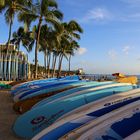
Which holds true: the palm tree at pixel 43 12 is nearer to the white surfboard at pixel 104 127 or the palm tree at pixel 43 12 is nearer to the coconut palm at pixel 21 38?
the coconut palm at pixel 21 38

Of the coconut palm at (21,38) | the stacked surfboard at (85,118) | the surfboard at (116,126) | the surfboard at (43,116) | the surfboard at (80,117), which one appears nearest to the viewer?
the surfboard at (116,126)

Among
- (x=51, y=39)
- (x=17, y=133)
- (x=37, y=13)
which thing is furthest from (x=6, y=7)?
(x=17, y=133)

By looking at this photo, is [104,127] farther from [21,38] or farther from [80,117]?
[21,38]

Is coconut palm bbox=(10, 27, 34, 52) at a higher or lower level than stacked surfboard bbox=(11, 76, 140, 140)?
higher

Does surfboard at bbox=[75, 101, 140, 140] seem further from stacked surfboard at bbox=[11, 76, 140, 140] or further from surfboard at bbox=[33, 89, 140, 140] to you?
surfboard at bbox=[33, 89, 140, 140]

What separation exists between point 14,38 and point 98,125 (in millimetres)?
34910

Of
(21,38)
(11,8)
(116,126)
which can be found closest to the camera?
(116,126)

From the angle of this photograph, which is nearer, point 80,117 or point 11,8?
point 80,117

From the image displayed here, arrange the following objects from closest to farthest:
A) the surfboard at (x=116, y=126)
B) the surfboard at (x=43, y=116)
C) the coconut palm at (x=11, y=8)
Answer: the surfboard at (x=116, y=126) < the surfboard at (x=43, y=116) < the coconut palm at (x=11, y=8)

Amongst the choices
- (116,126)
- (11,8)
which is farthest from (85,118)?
(11,8)

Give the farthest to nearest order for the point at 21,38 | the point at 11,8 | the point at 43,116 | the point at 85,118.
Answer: the point at 21,38, the point at 11,8, the point at 43,116, the point at 85,118

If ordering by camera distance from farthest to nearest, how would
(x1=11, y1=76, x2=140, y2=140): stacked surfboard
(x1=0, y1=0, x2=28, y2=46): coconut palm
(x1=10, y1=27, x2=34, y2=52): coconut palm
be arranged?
(x1=10, y1=27, x2=34, y2=52): coconut palm → (x1=0, y1=0, x2=28, y2=46): coconut palm → (x1=11, y1=76, x2=140, y2=140): stacked surfboard

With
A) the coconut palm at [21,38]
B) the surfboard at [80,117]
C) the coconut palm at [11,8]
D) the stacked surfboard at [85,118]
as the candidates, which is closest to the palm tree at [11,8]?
the coconut palm at [11,8]

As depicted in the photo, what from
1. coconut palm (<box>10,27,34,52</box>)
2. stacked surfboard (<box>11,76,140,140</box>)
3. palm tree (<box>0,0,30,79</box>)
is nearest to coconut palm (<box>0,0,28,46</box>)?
palm tree (<box>0,0,30,79</box>)
